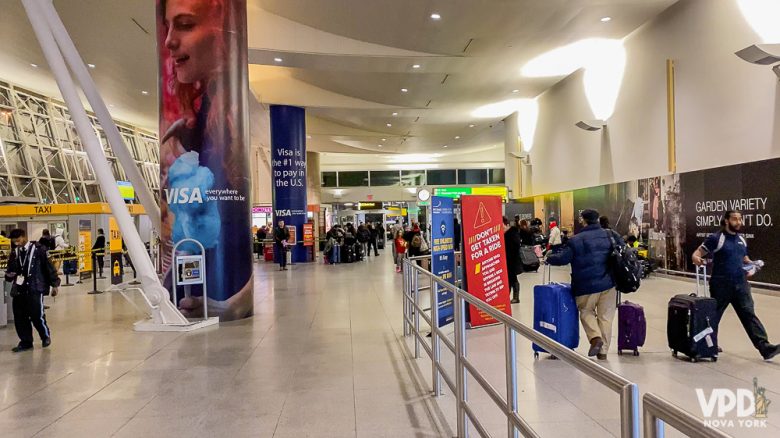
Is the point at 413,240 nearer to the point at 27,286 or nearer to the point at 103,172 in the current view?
the point at 103,172

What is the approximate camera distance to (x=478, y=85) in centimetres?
1914

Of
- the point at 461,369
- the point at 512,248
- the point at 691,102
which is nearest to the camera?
the point at 461,369

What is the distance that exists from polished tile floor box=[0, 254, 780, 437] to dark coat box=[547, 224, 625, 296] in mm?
816

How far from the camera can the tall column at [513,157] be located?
2489cm

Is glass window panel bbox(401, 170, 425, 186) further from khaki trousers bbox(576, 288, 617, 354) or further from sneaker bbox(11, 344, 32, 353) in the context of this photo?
khaki trousers bbox(576, 288, 617, 354)

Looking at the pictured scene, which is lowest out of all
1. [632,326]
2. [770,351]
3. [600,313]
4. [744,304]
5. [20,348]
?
[20,348]

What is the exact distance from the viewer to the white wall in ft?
34.2

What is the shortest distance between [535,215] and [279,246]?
10.9 meters

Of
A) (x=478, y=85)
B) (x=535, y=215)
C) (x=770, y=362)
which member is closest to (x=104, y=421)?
(x=770, y=362)

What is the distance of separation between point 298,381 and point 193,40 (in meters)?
6.07

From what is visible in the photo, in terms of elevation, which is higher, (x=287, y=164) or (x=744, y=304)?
(x=287, y=164)

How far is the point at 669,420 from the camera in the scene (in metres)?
1.24

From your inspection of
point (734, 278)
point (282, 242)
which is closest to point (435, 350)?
point (734, 278)

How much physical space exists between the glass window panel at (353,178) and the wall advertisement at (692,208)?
1067 inches
